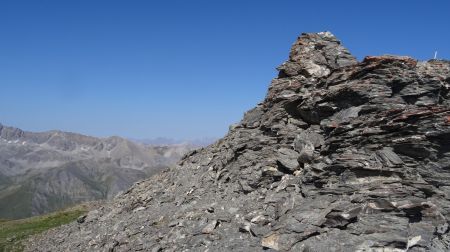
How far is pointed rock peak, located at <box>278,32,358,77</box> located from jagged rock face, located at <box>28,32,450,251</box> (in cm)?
9

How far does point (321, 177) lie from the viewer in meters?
23.8

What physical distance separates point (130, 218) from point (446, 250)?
2097 cm

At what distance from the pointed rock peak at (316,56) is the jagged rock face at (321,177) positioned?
0.09 meters

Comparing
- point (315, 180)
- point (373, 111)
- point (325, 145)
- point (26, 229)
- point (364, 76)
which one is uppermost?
point (364, 76)

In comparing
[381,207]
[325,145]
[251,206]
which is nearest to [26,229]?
[251,206]

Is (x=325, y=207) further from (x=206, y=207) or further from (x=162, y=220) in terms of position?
(x=162, y=220)

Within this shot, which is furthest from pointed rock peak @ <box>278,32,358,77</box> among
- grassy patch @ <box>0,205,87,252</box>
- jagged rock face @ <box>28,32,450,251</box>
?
grassy patch @ <box>0,205,87,252</box>

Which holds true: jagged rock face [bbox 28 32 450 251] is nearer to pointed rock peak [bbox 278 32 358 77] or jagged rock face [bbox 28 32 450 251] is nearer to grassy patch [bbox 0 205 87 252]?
pointed rock peak [bbox 278 32 358 77]

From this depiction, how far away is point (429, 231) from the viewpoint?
18.9 m

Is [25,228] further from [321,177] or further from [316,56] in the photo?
[321,177]

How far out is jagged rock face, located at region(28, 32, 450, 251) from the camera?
20.1m

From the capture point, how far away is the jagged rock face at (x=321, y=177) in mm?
20125

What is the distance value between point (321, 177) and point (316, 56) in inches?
564

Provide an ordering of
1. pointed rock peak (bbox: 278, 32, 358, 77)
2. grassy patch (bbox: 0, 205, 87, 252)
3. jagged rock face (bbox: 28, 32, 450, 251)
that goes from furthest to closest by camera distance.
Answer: grassy patch (bbox: 0, 205, 87, 252)
pointed rock peak (bbox: 278, 32, 358, 77)
jagged rock face (bbox: 28, 32, 450, 251)
